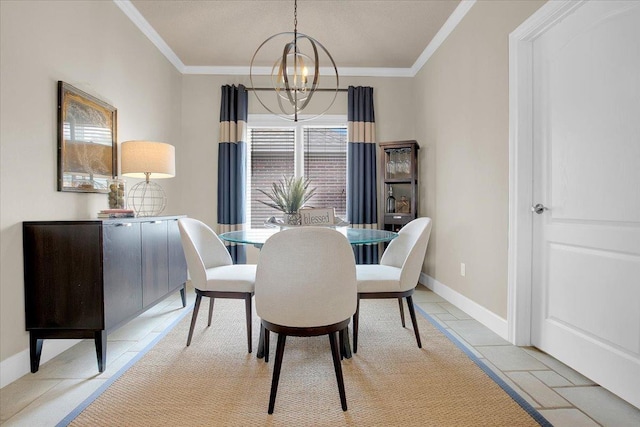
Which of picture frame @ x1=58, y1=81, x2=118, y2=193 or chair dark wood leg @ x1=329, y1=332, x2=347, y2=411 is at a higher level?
picture frame @ x1=58, y1=81, x2=118, y2=193

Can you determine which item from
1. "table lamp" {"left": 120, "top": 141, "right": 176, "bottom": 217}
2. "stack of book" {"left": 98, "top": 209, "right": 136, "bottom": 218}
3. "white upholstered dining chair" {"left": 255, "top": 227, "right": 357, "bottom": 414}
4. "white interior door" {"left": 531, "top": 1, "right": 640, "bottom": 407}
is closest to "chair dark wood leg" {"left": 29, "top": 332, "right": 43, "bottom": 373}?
"stack of book" {"left": 98, "top": 209, "right": 136, "bottom": 218}

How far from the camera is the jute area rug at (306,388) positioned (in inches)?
56.9

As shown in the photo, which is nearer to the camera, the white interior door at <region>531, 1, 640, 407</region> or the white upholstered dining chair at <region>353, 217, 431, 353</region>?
the white interior door at <region>531, 1, 640, 407</region>

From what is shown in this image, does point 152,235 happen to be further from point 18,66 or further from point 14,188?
point 18,66

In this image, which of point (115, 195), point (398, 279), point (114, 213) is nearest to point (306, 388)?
point (398, 279)

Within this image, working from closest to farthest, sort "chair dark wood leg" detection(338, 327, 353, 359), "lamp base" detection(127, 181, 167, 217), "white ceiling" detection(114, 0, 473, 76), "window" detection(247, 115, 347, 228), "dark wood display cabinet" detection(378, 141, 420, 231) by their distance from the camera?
"chair dark wood leg" detection(338, 327, 353, 359), "white ceiling" detection(114, 0, 473, 76), "lamp base" detection(127, 181, 167, 217), "dark wood display cabinet" detection(378, 141, 420, 231), "window" detection(247, 115, 347, 228)

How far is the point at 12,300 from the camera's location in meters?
1.76

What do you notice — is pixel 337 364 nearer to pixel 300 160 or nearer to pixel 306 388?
pixel 306 388

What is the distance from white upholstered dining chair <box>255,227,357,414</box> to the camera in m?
1.40

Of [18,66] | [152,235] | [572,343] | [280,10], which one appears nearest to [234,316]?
[152,235]

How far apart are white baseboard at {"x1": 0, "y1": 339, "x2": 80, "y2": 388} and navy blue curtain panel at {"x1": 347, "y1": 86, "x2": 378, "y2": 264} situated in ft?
9.70

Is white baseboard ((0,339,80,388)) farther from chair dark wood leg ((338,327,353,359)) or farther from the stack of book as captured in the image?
chair dark wood leg ((338,327,353,359))

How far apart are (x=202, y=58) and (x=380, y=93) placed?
7.29 feet

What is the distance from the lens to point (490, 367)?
1.89 meters
